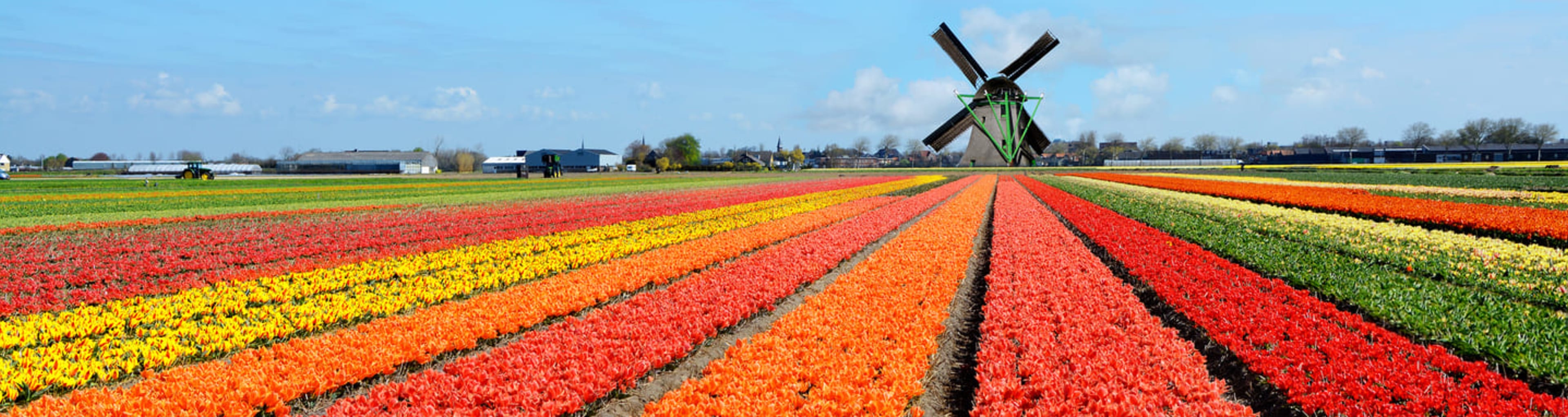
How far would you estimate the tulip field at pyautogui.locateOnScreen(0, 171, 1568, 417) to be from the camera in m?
5.47

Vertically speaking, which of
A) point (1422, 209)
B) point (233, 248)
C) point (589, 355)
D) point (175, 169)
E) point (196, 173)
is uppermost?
point (175, 169)

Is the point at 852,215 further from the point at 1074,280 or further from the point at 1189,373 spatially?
the point at 1189,373

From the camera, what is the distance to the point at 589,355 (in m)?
6.50

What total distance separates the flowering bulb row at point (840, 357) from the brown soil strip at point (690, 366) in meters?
0.33

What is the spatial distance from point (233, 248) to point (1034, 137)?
60.7 meters

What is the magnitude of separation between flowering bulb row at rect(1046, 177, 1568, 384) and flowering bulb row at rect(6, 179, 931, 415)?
351 inches

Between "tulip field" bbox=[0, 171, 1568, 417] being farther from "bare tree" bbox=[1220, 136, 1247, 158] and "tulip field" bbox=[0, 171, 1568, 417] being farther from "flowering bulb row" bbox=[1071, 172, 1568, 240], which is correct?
"bare tree" bbox=[1220, 136, 1247, 158]

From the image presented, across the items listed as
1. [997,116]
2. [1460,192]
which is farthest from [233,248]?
[997,116]

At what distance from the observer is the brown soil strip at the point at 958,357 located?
6023 millimetres

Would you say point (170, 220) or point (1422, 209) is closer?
point (1422, 209)

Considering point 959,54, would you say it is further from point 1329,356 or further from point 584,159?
point 584,159

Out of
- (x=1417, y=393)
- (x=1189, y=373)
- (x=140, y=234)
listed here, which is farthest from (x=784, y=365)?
(x=140, y=234)

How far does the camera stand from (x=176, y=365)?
6.83 m

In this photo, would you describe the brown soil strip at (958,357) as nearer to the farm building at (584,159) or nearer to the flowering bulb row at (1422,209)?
the flowering bulb row at (1422,209)
